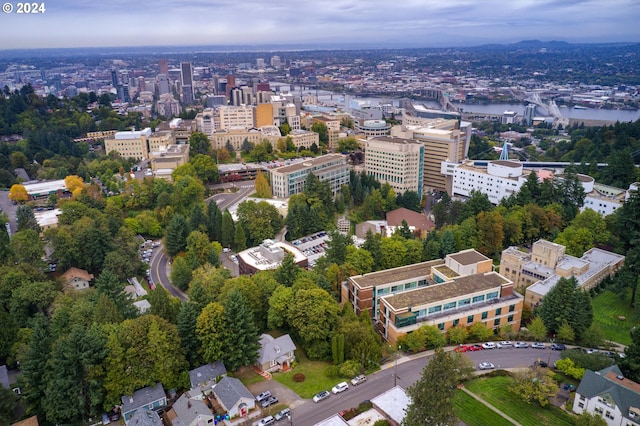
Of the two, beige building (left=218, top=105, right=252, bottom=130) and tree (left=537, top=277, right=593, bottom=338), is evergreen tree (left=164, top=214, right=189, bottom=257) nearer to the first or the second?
tree (left=537, top=277, right=593, bottom=338)

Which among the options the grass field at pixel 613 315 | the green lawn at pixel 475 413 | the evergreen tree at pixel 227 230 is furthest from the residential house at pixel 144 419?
the grass field at pixel 613 315

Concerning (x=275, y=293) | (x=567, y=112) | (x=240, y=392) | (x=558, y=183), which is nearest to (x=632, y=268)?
(x=558, y=183)

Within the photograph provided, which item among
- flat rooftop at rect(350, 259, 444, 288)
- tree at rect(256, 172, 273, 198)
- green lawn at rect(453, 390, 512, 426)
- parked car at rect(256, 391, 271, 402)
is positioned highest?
tree at rect(256, 172, 273, 198)

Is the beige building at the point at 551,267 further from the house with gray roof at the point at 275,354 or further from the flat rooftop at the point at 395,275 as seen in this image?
the house with gray roof at the point at 275,354

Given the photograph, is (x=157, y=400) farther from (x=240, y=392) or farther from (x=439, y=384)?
(x=439, y=384)

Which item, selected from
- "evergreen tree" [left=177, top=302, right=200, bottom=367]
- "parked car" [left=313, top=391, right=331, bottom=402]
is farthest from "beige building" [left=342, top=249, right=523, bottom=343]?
"evergreen tree" [left=177, top=302, right=200, bottom=367]

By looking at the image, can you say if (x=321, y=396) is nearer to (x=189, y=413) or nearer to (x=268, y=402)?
(x=268, y=402)
